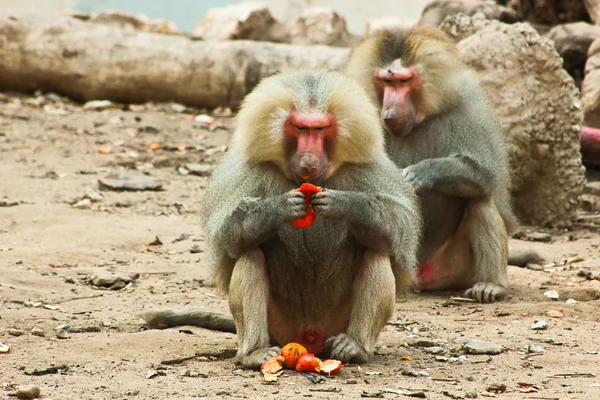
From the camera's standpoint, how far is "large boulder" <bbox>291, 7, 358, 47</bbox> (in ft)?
34.4

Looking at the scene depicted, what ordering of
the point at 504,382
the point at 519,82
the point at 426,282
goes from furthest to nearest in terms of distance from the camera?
1. the point at 519,82
2. the point at 426,282
3. the point at 504,382

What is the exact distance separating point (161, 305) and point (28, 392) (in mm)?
1666

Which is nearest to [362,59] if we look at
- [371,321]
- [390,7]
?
[371,321]

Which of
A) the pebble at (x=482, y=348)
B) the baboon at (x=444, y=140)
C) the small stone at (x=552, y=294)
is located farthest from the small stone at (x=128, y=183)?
the pebble at (x=482, y=348)

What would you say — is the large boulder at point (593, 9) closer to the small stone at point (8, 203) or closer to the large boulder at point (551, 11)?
the large boulder at point (551, 11)

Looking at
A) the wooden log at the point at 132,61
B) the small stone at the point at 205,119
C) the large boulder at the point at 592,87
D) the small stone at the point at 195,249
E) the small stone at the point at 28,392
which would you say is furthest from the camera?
the wooden log at the point at 132,61

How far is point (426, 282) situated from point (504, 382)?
2068 mm

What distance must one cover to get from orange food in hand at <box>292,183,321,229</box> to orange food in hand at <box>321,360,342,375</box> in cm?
52

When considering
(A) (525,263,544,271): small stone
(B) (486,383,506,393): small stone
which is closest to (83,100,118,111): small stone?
(A) (525,263,544,271): small stone

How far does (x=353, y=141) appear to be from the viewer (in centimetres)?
365

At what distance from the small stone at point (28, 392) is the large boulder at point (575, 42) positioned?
5.93 m

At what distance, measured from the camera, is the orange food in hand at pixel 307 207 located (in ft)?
11.7

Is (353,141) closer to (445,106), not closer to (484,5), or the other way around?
(445,106)

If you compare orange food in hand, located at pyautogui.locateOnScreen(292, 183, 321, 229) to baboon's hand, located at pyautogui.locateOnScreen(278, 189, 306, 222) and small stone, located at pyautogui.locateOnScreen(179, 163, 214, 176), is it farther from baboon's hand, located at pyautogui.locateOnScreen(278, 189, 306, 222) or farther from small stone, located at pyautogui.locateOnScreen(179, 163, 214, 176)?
small stone, located at pyautogui.locateOnScreen(179, 163, 214, 176)
